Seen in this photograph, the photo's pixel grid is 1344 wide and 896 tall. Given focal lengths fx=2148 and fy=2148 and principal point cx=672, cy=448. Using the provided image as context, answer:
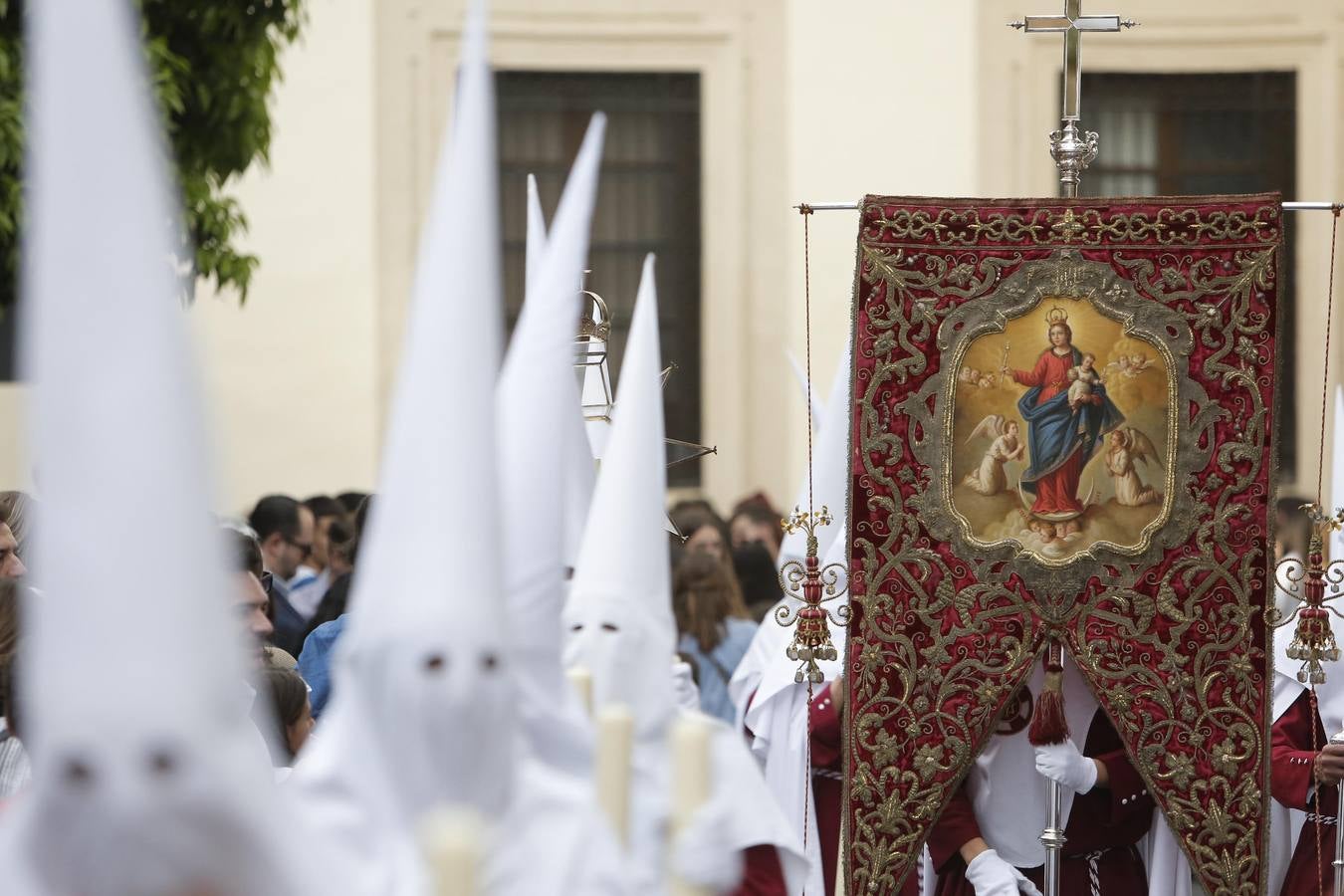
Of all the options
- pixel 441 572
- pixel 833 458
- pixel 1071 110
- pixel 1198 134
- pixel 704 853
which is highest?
pixel 1198 134

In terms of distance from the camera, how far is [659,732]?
11.4 feet

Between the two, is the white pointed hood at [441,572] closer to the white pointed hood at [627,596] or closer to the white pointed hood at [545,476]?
the white pointed hood at [545,476]

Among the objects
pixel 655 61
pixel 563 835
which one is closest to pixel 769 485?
pixel 655 61

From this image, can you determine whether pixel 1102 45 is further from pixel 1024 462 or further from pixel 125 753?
pixel 125 753

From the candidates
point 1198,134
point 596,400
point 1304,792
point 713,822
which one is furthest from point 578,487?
point 1198,134

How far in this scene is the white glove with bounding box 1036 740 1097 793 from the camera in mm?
5141

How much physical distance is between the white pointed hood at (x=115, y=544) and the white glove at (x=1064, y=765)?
3342 millimetres

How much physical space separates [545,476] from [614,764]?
0.80 meters

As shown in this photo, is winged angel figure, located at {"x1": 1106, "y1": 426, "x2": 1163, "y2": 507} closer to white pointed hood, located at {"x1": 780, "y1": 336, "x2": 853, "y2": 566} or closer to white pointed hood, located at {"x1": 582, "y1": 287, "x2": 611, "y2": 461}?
white pointed hood, located at {"x1": 780, "y1": 336, "x2": 853, "y2": 566}

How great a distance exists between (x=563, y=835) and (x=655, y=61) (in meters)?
10.8

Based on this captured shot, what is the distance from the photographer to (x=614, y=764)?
251cm

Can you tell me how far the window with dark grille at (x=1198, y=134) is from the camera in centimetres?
1326

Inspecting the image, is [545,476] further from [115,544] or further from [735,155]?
[735,155]

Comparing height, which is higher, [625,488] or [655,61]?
[655,61]
